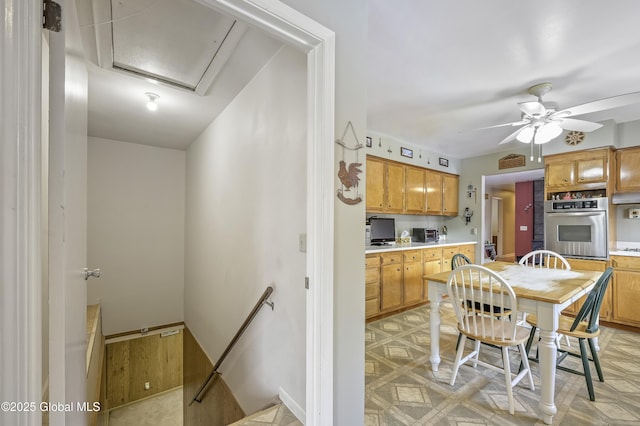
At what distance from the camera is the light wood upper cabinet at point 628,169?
3.47 metres

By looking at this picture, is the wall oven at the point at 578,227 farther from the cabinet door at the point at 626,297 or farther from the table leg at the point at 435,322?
the table leg at the point at 435,322

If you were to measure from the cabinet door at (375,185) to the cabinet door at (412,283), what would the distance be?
3.22 feet

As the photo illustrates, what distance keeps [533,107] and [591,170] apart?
2.21 metres

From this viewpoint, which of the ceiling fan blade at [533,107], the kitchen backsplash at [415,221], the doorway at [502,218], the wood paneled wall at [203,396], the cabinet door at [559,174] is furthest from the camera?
the doorway at [502,218]

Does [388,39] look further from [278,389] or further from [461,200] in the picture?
[461,200]

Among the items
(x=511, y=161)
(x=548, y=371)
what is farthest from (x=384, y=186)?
(x=548, y=371)

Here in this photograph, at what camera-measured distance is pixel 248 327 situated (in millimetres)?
2260

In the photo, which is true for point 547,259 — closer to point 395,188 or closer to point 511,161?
point 395,188

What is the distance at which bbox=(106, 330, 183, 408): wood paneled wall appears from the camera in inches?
151

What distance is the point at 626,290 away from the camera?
3361 mm

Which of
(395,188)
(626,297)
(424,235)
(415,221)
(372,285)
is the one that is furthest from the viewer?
(415,221)

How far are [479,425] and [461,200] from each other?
4423mm

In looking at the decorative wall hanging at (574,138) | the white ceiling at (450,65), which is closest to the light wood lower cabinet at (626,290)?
the decorative wall hanging at (574,138)

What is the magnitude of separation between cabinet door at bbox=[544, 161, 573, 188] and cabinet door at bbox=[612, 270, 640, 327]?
4.17ft
